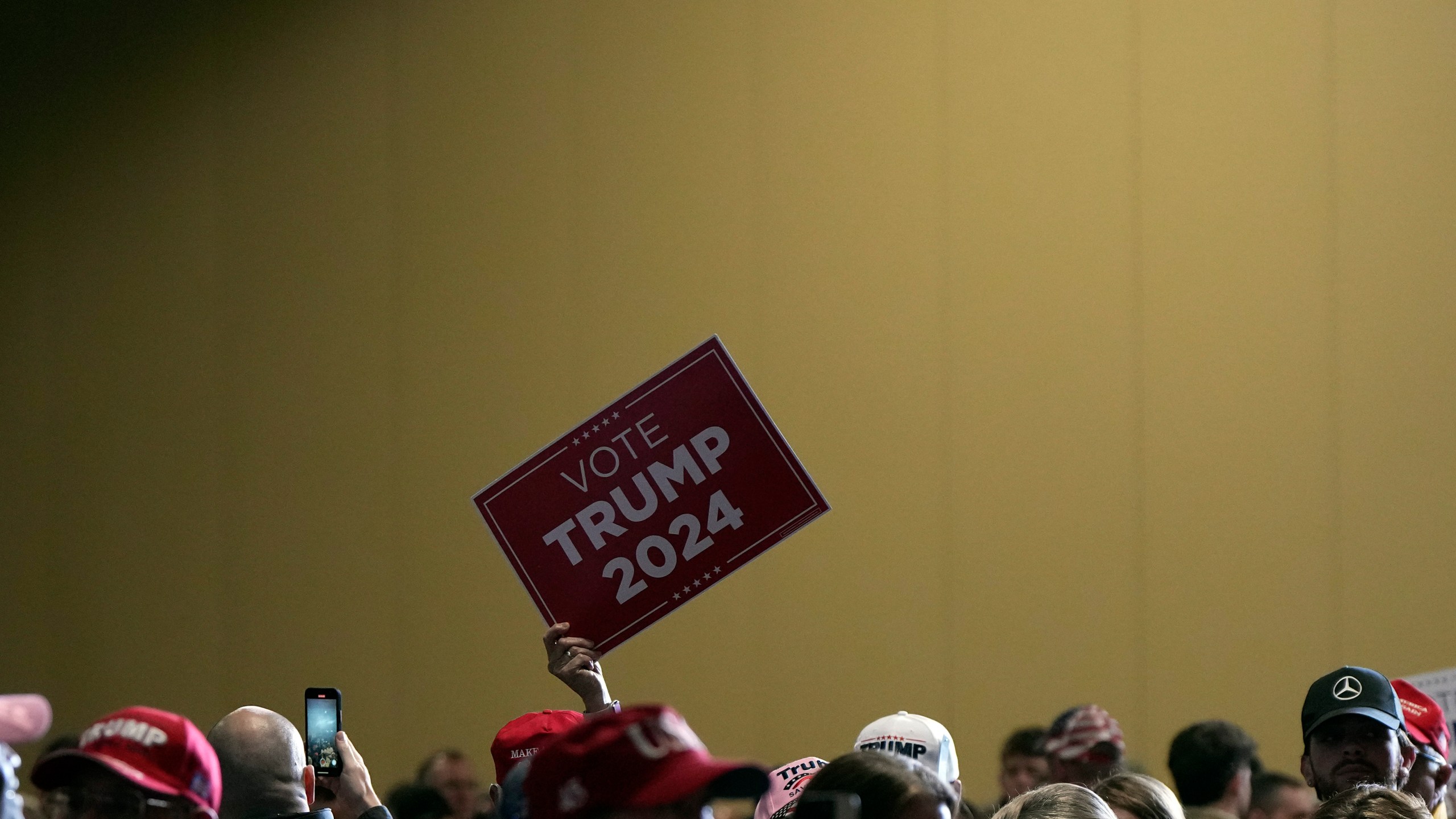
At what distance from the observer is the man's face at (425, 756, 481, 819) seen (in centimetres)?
600

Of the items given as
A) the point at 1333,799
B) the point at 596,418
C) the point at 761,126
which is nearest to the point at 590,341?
the point at 761,126

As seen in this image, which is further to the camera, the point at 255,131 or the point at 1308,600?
the point at 255,131

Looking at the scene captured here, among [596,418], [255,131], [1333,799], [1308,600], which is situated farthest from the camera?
[255,131]

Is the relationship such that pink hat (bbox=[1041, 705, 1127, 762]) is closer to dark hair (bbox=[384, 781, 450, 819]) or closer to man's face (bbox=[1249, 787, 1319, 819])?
man's face (bbox=[1249, 787, 1319, 819])

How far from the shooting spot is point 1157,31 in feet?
23.5

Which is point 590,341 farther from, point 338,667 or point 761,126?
point 338,667

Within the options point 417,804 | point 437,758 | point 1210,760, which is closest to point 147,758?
point 1210,760

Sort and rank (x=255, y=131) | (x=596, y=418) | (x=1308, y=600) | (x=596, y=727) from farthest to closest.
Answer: (x=255, y=131) → (x=1308, y=600) → (x=596, y=418) → (x=596, y=727)

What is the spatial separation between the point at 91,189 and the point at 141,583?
1854 mm

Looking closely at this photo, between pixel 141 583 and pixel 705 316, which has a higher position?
pixel 705 316

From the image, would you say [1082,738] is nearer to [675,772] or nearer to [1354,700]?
[1354,700]

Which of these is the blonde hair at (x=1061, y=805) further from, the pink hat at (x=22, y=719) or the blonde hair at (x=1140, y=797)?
the pink hat at (x=22, y=719)

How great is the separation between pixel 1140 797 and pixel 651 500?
1117mm

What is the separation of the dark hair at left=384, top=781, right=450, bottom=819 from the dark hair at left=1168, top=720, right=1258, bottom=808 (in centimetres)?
246
